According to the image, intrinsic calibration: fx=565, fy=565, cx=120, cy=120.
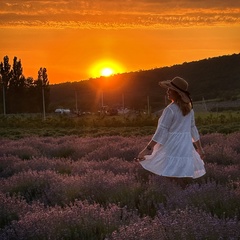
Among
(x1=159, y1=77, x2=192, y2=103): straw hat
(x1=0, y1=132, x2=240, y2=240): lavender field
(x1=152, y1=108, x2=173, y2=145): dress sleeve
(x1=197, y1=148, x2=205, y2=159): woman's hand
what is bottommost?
(x1=0, y1=132, x2=240, y2=240): lavender field

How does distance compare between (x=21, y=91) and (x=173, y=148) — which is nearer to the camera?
(x=173, y=148)

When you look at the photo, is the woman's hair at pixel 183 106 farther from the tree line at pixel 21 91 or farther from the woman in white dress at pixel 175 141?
the tree line at pixel 21 91

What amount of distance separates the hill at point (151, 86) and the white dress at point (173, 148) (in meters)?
100

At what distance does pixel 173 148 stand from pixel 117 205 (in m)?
1.11

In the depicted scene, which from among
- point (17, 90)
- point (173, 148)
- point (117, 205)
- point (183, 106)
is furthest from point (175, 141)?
point (17, 90)

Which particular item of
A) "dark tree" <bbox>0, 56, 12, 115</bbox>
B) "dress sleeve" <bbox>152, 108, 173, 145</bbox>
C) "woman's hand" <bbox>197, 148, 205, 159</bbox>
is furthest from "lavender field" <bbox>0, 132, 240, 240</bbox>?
"dark tree" <bbox>0, 56, 12, 115</bbox>

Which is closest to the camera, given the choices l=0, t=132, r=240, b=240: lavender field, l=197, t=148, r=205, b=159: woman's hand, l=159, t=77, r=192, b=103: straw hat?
l=0, t=132, r=240, b=240: lavender field

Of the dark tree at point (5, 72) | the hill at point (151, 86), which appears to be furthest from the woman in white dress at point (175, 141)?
the hill at point (151, 86)

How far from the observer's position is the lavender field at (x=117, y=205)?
4383 mm

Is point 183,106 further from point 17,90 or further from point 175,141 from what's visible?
point 17,90

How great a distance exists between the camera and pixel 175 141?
713 cm

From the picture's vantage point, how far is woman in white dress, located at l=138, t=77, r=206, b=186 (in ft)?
22.9

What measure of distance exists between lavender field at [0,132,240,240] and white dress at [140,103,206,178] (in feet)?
0.62

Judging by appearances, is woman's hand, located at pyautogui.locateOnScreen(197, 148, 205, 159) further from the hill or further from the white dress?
the hill
